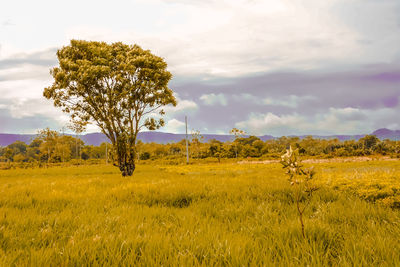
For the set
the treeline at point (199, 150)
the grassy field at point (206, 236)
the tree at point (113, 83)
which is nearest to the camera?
the grassy field at point (206, 236)

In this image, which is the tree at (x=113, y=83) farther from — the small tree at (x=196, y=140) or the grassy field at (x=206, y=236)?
the small tree at (x=196, y=140)

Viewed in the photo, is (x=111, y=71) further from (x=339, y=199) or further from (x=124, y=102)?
→ (x=339, y=199)

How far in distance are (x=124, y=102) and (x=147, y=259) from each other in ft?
65.3

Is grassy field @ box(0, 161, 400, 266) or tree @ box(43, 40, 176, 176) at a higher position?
tree @ box(43, 40, 176, 176)

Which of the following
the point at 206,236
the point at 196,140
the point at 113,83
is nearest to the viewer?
the point at 206,236

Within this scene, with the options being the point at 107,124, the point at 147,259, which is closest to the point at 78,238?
the point at 147,259

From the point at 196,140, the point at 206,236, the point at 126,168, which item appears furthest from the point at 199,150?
the point at 206,236

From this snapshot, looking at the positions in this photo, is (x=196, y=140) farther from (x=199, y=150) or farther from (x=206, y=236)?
(x=206, y=236)

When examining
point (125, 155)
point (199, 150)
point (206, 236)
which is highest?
point (125, 155)

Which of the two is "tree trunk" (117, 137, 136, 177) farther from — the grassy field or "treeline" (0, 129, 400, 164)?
the grassy field

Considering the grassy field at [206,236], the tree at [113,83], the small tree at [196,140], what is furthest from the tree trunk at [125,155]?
the small tree at [196,140]

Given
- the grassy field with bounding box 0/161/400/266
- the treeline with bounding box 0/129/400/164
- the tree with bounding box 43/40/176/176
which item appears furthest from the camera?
the treeline with bounding box 0/129/400/164

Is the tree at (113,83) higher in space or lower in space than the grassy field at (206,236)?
higher

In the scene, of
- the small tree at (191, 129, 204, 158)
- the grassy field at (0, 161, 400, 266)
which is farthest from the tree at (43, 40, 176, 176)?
the small tree at (191, 129, 204, 158)
